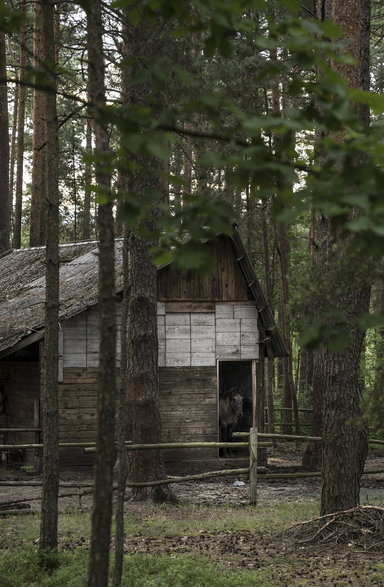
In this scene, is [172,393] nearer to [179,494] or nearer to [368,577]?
[179,494]

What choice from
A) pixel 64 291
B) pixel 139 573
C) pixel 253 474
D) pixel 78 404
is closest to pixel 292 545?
pixel 139 573

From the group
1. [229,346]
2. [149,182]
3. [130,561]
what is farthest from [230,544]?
[229,346]

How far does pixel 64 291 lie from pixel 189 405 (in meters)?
4.22

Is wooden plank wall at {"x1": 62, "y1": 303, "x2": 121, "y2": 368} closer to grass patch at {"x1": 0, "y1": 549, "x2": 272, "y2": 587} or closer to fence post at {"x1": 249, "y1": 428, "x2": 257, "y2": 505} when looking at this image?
fence post at {"x1": 249, "y1": 428, "x2": 257, "y2": 505}

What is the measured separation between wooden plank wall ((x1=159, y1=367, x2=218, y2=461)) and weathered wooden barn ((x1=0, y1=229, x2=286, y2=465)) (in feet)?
0.08

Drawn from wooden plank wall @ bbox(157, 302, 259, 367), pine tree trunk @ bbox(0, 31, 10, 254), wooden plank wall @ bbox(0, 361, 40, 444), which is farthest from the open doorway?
pine tree trunk @ bbox(0, 31, 10, 254)

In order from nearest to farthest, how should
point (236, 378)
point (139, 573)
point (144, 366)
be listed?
1. point (139, 573)
2. point (144, 366)
3. point (236, 378)

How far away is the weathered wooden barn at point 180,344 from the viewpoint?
1920 centimetres

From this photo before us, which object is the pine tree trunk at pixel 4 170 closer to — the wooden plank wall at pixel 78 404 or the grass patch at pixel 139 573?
the wooden plank wall at pixel 78 404

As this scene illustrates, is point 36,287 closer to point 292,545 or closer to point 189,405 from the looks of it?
point 189,405

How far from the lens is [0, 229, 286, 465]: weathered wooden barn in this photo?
19203 mm

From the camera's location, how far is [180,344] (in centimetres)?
1995

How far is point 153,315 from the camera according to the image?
1474 cm

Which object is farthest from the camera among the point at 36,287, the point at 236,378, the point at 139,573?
the point at 236,378
